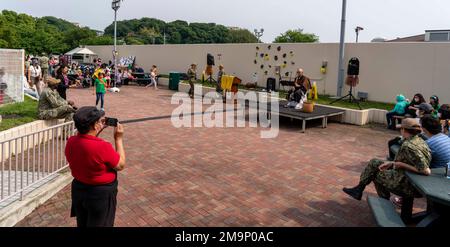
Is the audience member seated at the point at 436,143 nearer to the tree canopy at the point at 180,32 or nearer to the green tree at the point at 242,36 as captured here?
the tree canopy at the point at 180,32

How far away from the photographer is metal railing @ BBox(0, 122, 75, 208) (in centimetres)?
426

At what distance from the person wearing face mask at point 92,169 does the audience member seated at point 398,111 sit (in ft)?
30.4

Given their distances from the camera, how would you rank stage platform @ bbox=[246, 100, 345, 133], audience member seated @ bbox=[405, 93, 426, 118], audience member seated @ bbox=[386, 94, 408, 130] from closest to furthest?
audience member seated @ bbox=[405, 93, 426, 118], stage platform @ bbox=[246, 100, 345, 133], audience member seated @ bbox=[386, 94, 408, 130]

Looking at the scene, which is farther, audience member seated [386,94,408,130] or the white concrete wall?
the white concrete wall

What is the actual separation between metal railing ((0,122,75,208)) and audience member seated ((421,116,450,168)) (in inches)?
188

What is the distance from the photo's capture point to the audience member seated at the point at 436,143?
416cm

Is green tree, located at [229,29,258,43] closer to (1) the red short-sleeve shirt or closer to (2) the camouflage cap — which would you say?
(2) the camouflage cap

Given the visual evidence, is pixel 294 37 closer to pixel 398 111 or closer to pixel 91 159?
pixel 398 111

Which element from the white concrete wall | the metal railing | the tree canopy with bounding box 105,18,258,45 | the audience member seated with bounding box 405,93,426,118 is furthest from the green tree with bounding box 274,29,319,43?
the metal railing

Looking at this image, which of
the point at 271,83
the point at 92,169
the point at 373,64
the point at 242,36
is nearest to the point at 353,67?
the point at 373,64

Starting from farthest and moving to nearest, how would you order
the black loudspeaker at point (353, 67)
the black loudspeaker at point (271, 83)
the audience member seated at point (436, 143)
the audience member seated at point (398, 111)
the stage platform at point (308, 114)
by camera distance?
the black loudspeaker at point (271, 83) → the black loudspeaker at point (353, 67) → the audience member seated at point (398, 111) → the stage platform at point (308, 114) → the audience member seated at point (436, 143)

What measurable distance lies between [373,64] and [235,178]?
10.1 metres

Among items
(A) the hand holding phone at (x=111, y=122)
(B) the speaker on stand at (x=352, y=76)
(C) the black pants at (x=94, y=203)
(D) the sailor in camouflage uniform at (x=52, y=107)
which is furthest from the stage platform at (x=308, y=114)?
(C) the black pants at (x=94, y=203)
